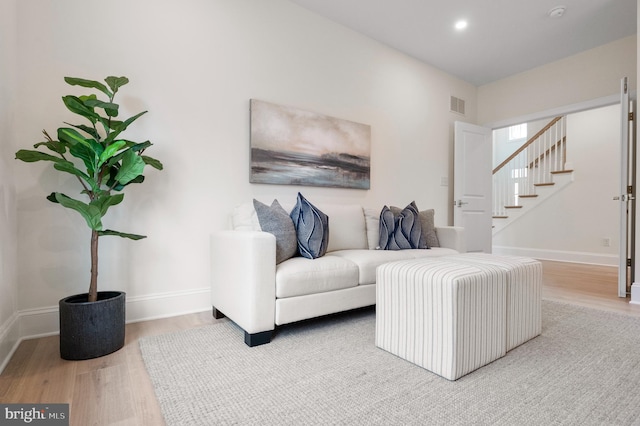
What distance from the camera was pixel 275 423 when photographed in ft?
3.70

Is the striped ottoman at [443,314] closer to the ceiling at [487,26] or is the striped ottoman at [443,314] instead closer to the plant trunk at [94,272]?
the plant trunk at [94,272]

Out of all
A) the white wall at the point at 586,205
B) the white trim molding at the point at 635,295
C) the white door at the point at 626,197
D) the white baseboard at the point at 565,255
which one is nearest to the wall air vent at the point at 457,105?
the white door at the point at 626,197

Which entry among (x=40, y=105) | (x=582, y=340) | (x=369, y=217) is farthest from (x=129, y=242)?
(x=582, y=340)

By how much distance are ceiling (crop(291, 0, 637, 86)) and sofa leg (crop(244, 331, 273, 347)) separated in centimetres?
295

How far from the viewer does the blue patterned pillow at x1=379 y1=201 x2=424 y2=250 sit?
2820 mm

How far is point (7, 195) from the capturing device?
1752mm

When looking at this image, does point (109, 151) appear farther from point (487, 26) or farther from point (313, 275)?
point (487, 26)

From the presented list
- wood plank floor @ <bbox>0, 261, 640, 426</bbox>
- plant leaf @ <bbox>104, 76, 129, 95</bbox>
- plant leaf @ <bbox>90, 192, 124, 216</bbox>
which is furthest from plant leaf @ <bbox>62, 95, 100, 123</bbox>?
wood plank floor @ <bbox>0, 261, 640, 426</bbox>

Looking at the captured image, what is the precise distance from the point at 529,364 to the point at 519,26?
11.2 ft

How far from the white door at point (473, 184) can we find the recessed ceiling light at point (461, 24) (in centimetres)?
126

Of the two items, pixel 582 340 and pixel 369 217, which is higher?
pixel 369 217

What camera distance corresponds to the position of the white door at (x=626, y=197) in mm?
3035

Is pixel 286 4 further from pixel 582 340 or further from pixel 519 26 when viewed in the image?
pixel 582 340

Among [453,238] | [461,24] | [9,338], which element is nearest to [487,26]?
[461,24]
